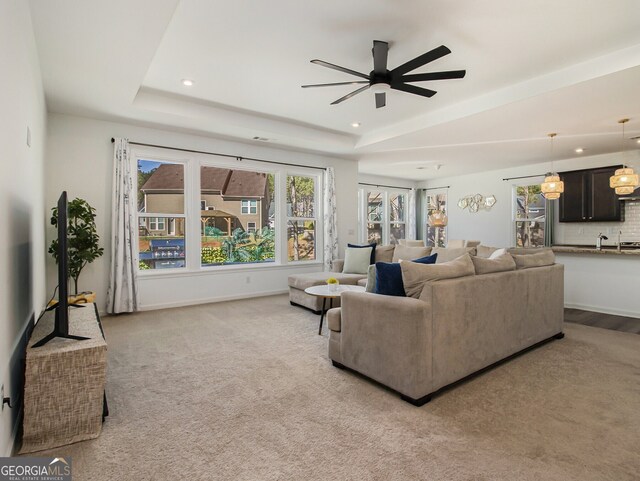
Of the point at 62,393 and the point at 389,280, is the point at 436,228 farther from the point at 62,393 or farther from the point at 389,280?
the point at 62,393

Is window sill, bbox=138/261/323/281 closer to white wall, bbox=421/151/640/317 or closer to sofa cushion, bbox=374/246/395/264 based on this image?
sofa cushion, bbox=374/246/395/264

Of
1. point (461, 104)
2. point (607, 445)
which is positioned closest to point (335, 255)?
point (461, 104)

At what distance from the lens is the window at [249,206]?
6.31 metres

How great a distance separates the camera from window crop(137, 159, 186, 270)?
5.29 meters

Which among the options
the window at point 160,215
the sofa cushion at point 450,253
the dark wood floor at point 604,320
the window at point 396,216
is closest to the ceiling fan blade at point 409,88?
the sofa cushion at point 450,253

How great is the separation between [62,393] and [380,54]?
10.8ft

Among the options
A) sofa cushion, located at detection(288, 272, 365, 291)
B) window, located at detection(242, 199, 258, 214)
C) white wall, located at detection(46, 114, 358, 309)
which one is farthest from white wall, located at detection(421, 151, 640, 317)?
window, located at detection(242, 199, 258, 214)

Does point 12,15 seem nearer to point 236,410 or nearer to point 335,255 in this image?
point 236,410

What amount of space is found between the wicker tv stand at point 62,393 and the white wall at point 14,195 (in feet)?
0.32

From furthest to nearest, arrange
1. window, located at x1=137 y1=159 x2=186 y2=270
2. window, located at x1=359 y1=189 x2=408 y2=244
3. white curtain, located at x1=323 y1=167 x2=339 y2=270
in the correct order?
window, located at x1=359 y1=189 x2=408 y2=244
white curtain, located at x1=323 y1=167 x2=339 y2=270
window, located at x1=137 y1=159 x2=186 y2=270

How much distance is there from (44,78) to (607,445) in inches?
209

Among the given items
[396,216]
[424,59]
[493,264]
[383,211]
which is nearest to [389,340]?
[493,264]

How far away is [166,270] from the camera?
5379mm

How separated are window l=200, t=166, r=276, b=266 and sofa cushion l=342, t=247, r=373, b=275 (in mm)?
1537
